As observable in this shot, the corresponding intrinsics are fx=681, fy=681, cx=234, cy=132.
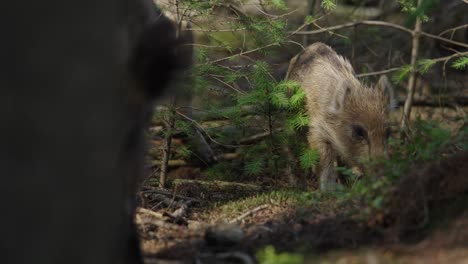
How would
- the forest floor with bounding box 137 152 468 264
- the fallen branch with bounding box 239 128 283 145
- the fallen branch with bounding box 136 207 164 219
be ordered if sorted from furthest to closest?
the fallen branch with bounding box 239 128 283 145
the fallen branch with bounding box 136 207 164 219
the forest floor with bounding box 137 152 468 264

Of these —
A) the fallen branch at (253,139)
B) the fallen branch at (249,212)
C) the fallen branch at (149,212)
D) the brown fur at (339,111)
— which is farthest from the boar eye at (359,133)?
the fallen branch at (149,212)

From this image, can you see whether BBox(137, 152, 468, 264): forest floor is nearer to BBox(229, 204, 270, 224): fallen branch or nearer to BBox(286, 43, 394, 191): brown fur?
BBox(229, 204, 270, 224): fallen branch

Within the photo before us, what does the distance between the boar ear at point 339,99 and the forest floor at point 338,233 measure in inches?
117

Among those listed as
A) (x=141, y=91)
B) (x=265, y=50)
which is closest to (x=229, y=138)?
(x=265, y=50)

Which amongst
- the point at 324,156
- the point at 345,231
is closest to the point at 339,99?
the point at 324,156

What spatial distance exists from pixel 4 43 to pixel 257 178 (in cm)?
669

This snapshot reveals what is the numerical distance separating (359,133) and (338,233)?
393 centimetres

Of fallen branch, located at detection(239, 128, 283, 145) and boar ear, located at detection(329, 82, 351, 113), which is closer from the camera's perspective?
boar ear, located at detection(329, 82, 351, 113)

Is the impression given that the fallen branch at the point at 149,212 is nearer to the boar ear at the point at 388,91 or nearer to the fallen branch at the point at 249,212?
the fallen branch at the point at 249,212

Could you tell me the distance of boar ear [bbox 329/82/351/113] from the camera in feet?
29.6

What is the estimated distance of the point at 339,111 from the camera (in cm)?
910

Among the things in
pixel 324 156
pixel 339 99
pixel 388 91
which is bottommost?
pixel 324 156

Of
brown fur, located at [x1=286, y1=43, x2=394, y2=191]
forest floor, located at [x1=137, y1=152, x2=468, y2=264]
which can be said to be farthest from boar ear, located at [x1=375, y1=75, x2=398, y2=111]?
forest floor, located at [x1=137, y1=152, x2=468, y2=264]

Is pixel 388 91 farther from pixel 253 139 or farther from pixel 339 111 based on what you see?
pixel 253 139
